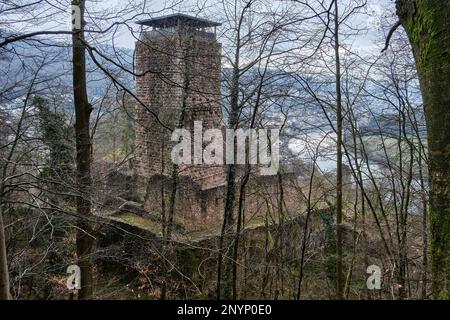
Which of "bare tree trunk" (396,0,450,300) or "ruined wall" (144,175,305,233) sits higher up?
"bare tree trunk" (396,0,450,300)

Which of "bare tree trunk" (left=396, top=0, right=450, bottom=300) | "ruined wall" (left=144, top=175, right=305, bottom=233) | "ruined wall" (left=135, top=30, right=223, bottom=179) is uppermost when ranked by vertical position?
"ruined wall" (left=135, top=30, right=223, bottom=179)

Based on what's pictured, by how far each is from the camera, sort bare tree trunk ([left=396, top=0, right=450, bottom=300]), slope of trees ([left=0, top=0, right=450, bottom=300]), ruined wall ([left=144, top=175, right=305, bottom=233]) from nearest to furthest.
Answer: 1. bare tree trunk ([left=396, top=0, right=450, bottom=300])
2. slope of trees ([left=0, top=0, right=450, bottom=300])
3. ruined wall ([left=144, top=175, right=305, bottom=233])

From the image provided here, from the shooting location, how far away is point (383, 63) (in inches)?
262

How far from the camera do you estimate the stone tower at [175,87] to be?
5208 millimetres

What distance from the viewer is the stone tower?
17.1 ft

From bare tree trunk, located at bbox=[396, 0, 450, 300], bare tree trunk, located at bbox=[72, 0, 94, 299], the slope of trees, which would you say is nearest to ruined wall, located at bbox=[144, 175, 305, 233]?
the slope of trees

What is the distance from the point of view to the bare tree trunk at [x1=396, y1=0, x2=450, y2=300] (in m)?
1.56

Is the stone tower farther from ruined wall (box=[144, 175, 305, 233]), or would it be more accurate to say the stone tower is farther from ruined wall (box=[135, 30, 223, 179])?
ruined wall (box=[144, 175, 305, 233])

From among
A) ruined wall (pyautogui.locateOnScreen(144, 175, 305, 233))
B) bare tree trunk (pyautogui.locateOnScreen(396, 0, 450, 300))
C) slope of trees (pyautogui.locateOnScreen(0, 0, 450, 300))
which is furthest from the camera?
ruined wall (pyautogui.locateOnScreen(144, 175, 305, 233))

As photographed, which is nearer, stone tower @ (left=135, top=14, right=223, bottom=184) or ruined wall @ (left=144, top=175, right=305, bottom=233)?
stone tower @ (left=135, top=14, right=223, bottom=184)

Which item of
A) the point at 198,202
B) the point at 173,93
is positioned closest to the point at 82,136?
the point at 173,93

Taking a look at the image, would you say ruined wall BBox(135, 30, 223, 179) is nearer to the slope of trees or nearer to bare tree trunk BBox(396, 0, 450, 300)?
the slope of trees

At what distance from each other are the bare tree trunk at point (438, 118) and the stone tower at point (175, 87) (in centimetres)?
278

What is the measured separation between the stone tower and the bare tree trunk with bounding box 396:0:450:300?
9.10ft
